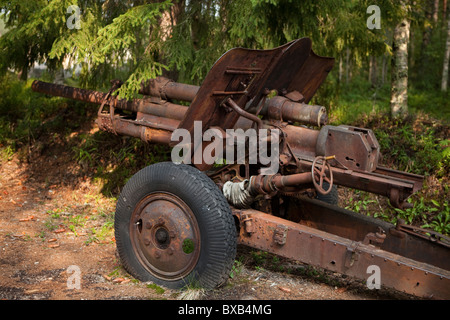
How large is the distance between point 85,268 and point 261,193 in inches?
76.8

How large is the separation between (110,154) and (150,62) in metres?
2.48

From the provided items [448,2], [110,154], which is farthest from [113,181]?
[448,2]

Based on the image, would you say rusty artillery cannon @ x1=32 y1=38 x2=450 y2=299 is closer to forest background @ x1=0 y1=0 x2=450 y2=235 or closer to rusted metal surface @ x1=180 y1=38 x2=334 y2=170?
rusted metal surface @ x1=180 y1=38 x2=334 y2=170

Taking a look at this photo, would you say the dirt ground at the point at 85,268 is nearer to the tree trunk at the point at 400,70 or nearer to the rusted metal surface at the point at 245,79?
the rusted metal surface at the point at 245,79

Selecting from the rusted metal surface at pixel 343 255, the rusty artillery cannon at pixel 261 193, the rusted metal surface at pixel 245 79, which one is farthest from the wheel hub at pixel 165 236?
the rusted metal surface at pixel 245 79

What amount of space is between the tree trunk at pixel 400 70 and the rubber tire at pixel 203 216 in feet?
16.2

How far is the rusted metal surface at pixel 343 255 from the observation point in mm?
3725

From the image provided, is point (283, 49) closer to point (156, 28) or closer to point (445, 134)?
point (156, 28)

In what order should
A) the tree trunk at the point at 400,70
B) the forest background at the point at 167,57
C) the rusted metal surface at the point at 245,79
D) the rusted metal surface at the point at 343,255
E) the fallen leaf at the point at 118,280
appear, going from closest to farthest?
the rusted metal surface at the point at 343,255
the rusted metal surface at the point at 245,79
the fallen leaf at the point at 118,280
the forest background at the point at 167,57
the tree trunk at the point at 400,70

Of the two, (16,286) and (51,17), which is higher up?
(51,17)

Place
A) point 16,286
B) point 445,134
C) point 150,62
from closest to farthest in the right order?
point 16,286, point 150,62, point 445,134

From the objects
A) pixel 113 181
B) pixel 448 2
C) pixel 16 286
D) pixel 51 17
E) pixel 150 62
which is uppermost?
pixel 448 2

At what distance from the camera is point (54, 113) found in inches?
360

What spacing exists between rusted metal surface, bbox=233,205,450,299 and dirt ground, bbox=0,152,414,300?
0.39 metres
